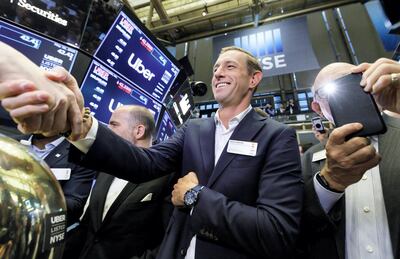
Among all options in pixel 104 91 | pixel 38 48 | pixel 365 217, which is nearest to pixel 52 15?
pixel 38 48

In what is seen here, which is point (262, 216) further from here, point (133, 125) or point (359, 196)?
point (133, 125)

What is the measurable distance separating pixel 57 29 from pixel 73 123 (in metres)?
1.72

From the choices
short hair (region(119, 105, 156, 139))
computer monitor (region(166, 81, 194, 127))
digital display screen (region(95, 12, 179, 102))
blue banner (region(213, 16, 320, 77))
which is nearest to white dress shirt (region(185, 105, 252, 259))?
short hair (region(119, 105, 156, 139))

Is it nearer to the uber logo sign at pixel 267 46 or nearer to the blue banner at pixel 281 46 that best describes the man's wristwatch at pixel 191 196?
the blue banner at pixel 281 46

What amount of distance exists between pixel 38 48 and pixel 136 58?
93cm

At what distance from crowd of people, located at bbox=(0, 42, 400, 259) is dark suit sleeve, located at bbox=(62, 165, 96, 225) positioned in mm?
259

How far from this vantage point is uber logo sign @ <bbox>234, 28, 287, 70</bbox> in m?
4.05

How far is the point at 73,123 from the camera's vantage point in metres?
0.66

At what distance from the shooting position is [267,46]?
13.8 feet

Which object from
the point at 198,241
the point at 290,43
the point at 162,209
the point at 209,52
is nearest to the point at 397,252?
the point at 198,241

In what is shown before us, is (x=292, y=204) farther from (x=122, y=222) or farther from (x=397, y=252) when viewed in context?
(x=122, y=222)

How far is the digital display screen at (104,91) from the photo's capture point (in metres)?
2.21

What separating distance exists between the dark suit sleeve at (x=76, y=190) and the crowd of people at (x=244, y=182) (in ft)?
0.85

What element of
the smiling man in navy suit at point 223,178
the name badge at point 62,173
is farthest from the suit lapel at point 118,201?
the name badge at point 62,173
